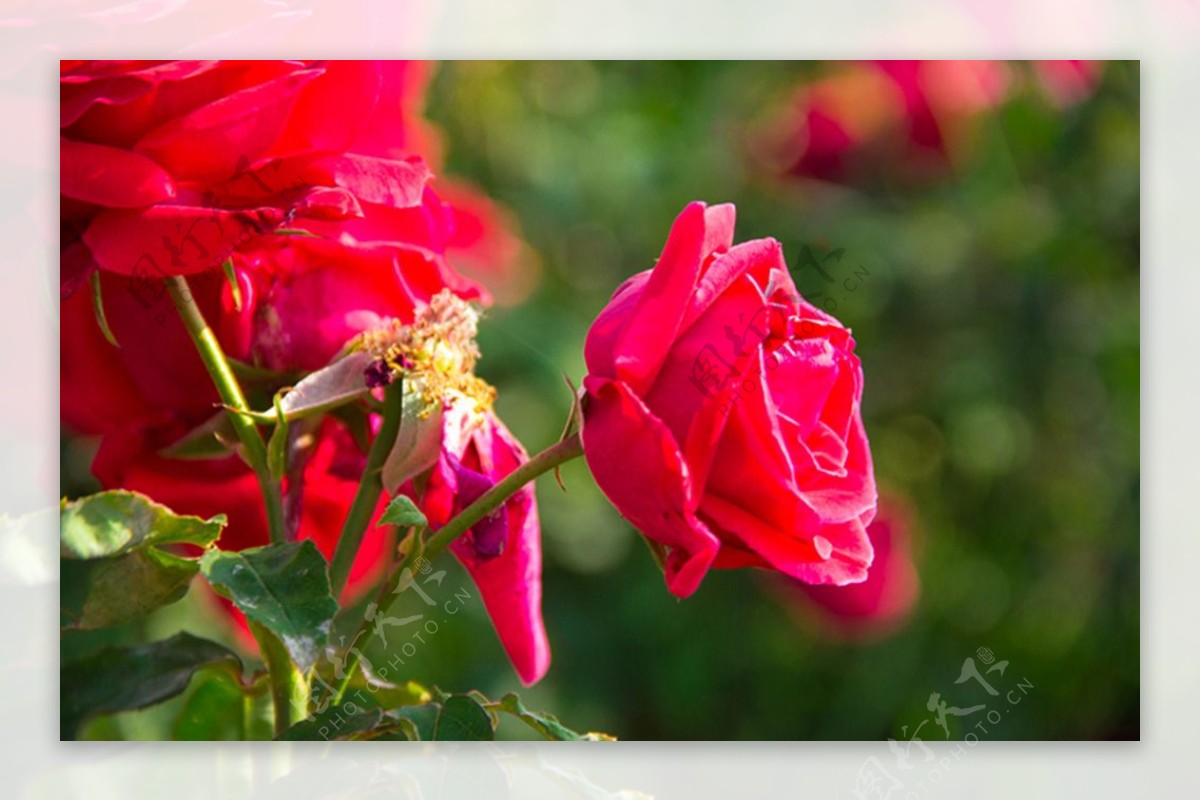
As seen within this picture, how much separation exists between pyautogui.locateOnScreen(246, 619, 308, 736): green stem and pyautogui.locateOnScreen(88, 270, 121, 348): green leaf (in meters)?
0.20

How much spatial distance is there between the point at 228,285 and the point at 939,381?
2.08 feet

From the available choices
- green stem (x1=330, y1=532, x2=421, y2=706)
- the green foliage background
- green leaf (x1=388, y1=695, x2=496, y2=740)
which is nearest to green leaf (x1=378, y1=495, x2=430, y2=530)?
green stem (x1=330, y1=532, x2=421, y2=706)

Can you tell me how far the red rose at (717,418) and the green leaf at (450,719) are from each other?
0.52ft

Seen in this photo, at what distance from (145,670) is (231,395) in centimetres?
20

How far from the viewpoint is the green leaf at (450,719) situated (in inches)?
34.3

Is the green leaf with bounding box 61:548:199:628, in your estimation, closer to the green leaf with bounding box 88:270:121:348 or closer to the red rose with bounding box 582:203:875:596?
the green leaf with bounding box 88:270:121:348

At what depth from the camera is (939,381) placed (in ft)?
3.99

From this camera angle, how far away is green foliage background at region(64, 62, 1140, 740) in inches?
46.7

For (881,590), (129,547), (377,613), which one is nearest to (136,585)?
(129,547)

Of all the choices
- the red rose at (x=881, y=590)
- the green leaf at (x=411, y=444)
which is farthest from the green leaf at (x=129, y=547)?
the red rose at (x=881, y=590)

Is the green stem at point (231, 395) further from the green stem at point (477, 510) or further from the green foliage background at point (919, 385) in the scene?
the green foliage background at point (919, 385)

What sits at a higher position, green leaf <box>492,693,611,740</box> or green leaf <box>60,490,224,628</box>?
green leaf <box>60,490,224,628</box>

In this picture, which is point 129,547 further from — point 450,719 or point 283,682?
point 450,719

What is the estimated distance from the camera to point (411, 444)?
843 millimetres
